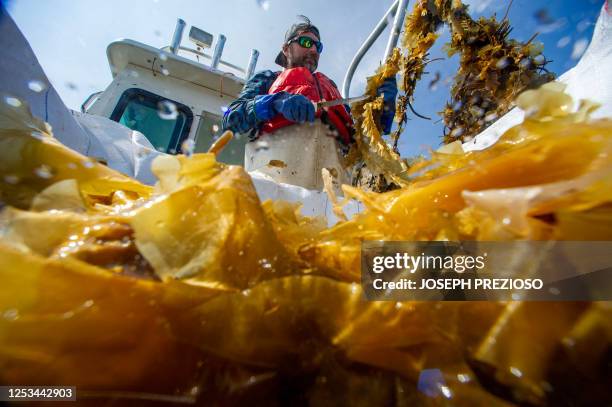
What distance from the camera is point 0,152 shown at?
0.66 m

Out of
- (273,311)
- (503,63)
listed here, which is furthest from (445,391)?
(503,63)

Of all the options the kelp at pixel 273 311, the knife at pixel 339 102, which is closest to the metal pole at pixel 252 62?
the knife at pixel 339 102

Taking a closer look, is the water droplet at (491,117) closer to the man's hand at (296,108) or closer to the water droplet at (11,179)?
the man's hand at (296,108)

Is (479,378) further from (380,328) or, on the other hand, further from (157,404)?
(157,404)

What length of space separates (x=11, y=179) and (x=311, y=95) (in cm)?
251

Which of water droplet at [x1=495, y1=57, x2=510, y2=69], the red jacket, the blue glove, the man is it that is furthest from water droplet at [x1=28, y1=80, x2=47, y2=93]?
water droplet at [x1=495, y1=57, x2=510, y2=69]

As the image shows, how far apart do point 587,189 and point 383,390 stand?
37 centimetres

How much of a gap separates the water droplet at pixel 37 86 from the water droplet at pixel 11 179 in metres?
Result: 0.65

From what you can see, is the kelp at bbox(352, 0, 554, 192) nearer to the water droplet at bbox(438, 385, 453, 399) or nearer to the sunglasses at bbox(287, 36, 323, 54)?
the sunglasses at bbox(287, 36, 323, 54)

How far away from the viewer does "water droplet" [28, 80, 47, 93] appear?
1052mm

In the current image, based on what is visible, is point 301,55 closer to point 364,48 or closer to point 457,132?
point 364,48

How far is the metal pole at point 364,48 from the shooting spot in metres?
3.08

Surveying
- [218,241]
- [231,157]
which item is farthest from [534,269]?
[231,157]

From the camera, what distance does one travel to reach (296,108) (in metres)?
2.37
